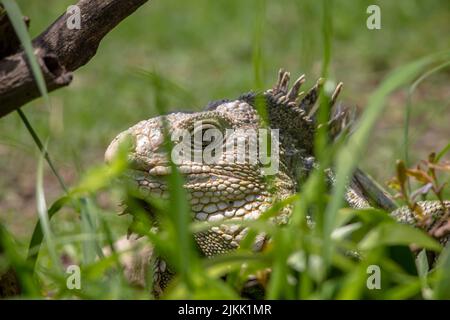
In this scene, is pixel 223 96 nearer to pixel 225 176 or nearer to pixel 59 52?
pixel 225 176

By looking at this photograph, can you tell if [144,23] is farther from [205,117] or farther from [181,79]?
[205,117]

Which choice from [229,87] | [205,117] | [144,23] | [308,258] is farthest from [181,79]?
[308,258]

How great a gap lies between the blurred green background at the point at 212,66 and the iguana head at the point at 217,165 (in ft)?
9.07

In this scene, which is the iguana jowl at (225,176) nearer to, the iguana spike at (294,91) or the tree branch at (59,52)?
the iguana spike at (294,91)

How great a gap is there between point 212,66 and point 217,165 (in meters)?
6.06

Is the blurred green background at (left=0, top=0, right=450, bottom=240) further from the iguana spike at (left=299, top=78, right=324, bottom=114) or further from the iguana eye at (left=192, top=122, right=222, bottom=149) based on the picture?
the iguana eye at (left=192, top=122, right=222, bottom=149)

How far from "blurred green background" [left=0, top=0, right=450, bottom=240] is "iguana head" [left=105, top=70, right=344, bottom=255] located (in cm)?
276

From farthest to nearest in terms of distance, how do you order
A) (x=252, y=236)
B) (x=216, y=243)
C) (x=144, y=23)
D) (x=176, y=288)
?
(x=144, y=23) → (x=216, y=243) → (x=252, y=236) → (x=176, y=288)

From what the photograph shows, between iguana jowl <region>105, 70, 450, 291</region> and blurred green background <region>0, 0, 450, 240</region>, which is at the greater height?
blurred green background <region>0, 0, 450, 240</region>

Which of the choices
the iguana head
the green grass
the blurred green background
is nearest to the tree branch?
the green grass

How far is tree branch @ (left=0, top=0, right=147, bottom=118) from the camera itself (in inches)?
114

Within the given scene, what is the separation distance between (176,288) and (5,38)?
43.7 inches

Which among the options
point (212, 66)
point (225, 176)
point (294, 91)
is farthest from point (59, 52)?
point (212, 66)

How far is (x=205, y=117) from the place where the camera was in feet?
12.2
